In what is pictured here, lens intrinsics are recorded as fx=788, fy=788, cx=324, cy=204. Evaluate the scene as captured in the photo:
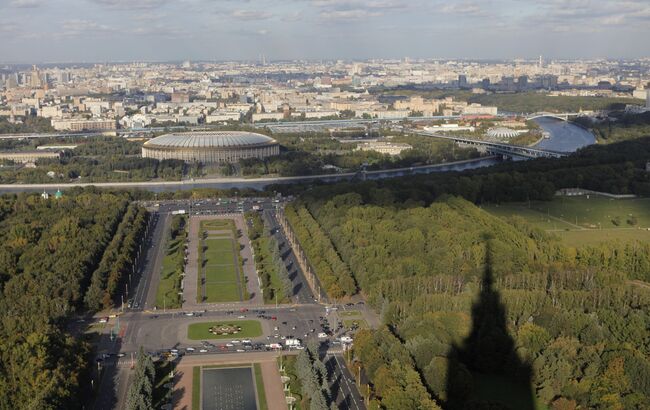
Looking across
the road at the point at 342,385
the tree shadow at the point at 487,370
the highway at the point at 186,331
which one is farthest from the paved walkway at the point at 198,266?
the tree shadow at the point at 487,370

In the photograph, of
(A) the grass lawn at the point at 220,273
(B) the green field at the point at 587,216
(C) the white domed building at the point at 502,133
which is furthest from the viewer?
(C) the white domed building at the point at 502,133

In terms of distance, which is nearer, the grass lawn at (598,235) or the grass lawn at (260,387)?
the grass lawn at (260,387)

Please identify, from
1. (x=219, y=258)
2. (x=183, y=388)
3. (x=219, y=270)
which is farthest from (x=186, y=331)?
(x=219, y=258)

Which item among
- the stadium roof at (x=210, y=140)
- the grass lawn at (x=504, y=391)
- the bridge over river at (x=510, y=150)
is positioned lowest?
the bridge over river at (x=510, y=150)

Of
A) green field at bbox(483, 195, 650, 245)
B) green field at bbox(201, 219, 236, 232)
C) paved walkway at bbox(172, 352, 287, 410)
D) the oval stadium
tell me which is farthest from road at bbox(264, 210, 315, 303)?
the oval stadium

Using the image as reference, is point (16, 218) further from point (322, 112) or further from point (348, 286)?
point (322, 112)

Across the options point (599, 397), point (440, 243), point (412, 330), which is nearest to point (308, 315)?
point (412, 330)

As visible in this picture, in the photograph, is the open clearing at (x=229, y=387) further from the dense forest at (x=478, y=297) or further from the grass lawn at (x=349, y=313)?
the grass lawn at (x=349, y=313)
